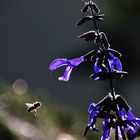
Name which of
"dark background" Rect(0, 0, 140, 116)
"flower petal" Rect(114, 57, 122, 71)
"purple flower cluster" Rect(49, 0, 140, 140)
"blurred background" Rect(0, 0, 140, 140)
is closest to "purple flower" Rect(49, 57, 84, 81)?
"purple flower cluster" Rect(49, 0, 140, 140)

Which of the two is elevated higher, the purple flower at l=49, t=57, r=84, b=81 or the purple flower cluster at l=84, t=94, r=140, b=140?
the purple flower at l=49, t=57, r=84, b=81

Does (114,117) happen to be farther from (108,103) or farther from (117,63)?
(117,63)

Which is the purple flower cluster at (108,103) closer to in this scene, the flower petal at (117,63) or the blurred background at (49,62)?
the flower petal at (117,63)

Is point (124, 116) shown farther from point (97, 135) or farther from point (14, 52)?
point (14, 52)

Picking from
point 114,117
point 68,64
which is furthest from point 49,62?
point 114,117

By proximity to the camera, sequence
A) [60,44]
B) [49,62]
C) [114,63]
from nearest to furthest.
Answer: [114,63] → [49,62] → [60,44]

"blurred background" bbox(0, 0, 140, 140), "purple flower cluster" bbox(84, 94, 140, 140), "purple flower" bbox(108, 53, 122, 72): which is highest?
"blurred background" bbox(0, 0, 140, 140)

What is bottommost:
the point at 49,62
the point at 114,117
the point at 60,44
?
the point at 114,117

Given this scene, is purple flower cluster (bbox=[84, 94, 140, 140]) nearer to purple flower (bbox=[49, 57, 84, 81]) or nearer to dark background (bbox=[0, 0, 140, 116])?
purple flower (bbox=[49, 57, 84, 81])
